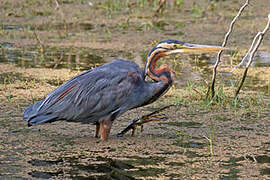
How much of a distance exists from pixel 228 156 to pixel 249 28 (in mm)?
6277

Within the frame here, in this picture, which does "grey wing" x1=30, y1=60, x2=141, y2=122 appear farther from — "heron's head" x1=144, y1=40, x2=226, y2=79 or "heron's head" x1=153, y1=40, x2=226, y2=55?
"heron's head" x1=153, y1=40, x2=226, y2=55

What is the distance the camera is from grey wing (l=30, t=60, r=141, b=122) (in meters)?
4.95

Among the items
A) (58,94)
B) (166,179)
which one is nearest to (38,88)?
(58,94)

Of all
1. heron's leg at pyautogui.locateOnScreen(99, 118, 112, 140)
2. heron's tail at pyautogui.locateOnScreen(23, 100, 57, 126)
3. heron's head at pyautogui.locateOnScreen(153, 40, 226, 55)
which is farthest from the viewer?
heron's head at pyautogui.locateOnScreen(153, 40, 226, 55)

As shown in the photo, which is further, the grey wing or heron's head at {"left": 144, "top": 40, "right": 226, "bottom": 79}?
heron's head at {"left": 144, "top": 40, "right": 226, "bottom": 79}

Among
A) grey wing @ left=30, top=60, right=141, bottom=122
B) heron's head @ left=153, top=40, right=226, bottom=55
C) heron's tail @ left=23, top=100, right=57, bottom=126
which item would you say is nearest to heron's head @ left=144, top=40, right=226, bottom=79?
heron's head @ left=153, top=40, right=226, bottom=55

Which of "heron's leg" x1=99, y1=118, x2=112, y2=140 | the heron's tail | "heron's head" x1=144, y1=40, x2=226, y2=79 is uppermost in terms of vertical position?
"heron's head" x1=144, y1=40, x2=226, y2=79

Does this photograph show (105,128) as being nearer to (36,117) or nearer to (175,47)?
(36,117)

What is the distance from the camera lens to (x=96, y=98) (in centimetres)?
499

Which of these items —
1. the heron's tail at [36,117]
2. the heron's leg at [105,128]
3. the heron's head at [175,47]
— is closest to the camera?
the heron's tail at [36,117]

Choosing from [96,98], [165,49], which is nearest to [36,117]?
[96,98]

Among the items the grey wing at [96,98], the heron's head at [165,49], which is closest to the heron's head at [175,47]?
the heron's head at [165,49]

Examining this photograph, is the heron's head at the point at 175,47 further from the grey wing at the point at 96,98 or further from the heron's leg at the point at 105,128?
the heron's leg at the point at 105,128

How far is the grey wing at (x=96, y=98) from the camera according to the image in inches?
195
